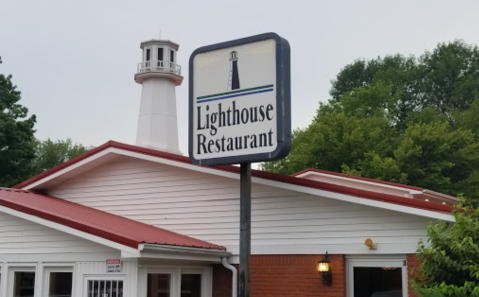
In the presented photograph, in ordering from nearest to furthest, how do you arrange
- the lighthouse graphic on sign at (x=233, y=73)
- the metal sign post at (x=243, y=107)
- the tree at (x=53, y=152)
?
the metal sign post at (x=243, y=107) → the lighthouse graphic on sign at (x=233, y=73) → the tree at (x=53, y=152)

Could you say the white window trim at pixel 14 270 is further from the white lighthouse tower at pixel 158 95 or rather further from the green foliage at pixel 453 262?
the white lighthouse tower at pixel 158 95

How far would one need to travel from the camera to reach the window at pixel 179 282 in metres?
10.6

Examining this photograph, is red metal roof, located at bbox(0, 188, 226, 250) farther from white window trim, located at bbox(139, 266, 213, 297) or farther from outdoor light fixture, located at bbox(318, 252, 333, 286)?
outdoor light fixture, located at bbox(318, 252, 333, 286)

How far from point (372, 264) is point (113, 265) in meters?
4.26

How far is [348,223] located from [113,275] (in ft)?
13.1

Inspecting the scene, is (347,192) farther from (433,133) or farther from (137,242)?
(433,133)

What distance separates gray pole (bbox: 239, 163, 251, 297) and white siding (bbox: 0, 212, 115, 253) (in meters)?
2.67

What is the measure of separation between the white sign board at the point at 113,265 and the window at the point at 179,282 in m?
0.51

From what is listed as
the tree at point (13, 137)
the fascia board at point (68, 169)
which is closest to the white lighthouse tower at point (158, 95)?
the tree at point (13, 137)

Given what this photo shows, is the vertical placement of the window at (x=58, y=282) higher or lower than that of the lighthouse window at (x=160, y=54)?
lower

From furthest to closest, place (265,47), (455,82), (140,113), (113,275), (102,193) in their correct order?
(455,82), (140,113), (102,193), (113,275), (265,47)

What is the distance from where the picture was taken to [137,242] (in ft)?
31.4

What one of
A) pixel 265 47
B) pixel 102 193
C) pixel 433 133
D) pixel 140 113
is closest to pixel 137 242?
pixel 265 47

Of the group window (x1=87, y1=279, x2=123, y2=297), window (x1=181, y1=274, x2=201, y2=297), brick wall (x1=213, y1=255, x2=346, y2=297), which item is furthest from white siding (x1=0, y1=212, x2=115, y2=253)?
brick wall (x1=213, y1=255, x2=346, y2=297)
